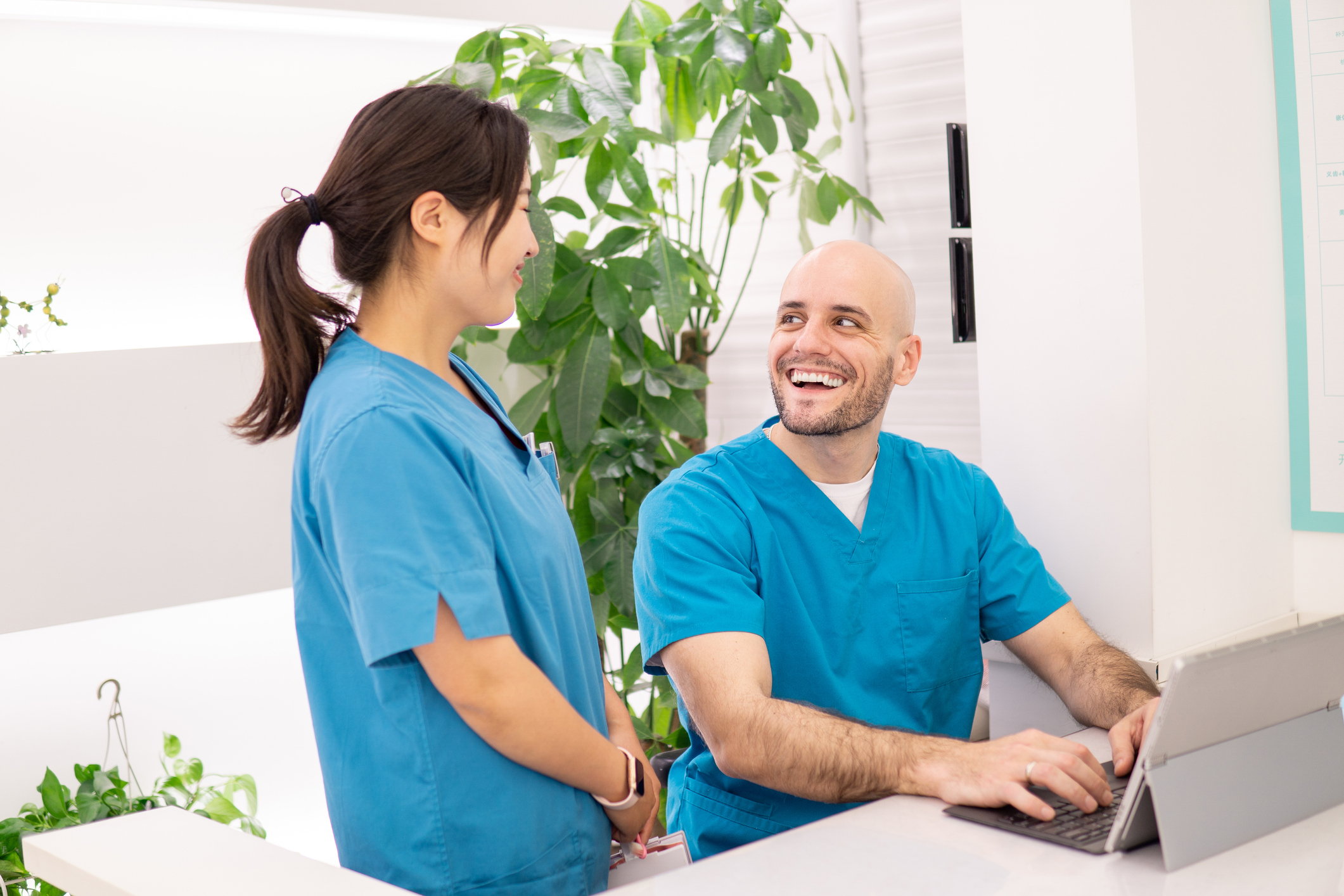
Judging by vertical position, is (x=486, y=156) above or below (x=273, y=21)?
below

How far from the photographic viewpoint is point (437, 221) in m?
1.16

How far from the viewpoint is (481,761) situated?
1.11 m

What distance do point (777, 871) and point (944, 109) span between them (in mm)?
1896

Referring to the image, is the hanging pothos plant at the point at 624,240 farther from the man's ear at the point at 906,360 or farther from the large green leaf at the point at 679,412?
the man's ear at the point at 906,360

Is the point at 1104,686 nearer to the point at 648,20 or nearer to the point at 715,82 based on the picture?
the point at 715,82

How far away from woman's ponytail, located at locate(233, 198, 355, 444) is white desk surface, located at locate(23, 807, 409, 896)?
0.39 meters

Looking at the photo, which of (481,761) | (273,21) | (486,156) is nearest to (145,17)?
(273,21)

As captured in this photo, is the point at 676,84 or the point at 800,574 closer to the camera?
the point at 800,574

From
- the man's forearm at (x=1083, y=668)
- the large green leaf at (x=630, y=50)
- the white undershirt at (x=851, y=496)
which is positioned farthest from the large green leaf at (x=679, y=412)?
the man's forearm at (x=1083, y=668)

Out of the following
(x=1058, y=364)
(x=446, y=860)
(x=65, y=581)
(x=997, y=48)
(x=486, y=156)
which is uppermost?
(x=997, y=48)

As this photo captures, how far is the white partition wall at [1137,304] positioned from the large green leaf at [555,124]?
30.6 inches

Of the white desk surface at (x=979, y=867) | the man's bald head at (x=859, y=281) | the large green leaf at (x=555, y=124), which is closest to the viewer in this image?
the white desk surface at (x=979, y=867)

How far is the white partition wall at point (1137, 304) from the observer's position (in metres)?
1.63

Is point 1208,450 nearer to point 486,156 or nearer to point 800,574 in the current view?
point 800,574
